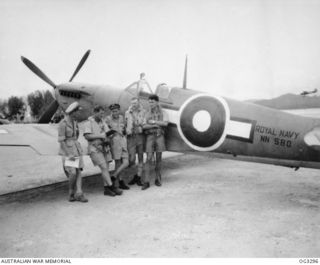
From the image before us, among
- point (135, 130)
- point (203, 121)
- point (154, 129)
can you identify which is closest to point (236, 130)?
point (203, 121)

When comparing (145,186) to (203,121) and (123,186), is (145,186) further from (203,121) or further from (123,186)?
(203,121)

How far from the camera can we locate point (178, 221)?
3.81 meters

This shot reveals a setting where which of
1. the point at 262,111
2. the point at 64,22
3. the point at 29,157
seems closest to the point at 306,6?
the point at 262,111

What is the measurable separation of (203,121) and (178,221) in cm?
203

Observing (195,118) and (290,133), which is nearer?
(290,133)

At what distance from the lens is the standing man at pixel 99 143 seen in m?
4.95

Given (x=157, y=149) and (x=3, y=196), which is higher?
(x=157, y=149)

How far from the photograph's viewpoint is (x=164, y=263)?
2840mm

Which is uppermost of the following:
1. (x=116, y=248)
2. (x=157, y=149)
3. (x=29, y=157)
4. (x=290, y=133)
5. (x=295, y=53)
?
(x=295, y=53)

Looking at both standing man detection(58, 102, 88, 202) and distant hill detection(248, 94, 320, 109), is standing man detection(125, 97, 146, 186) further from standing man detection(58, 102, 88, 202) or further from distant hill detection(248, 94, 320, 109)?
distant hill detection(248, 94, 320, 109)

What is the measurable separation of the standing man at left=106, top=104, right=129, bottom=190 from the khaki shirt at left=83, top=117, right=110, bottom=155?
162 mm

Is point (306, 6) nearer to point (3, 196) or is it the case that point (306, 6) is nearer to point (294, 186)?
point (294, 186)

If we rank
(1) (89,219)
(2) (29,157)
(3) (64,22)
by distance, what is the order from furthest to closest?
(2) (29,157) < (3) (64,22) < (1) (89,219)

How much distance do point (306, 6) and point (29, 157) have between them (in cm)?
A: 889
